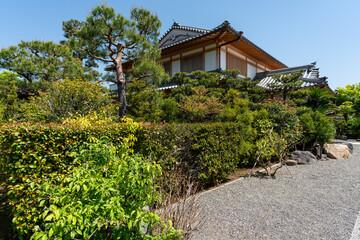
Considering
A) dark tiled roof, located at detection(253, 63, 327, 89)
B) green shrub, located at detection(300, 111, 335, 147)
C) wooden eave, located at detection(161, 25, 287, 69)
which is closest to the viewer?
green shrub, located at detection(300, 111, 335, 147)

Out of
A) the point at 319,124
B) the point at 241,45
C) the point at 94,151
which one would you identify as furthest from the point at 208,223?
the point at 241,45

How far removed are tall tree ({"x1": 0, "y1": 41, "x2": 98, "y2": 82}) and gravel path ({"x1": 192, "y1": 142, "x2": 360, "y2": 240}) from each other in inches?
354

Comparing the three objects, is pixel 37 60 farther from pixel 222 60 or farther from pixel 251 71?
pixel 251 71

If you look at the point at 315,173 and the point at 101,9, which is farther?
the point at 101,9

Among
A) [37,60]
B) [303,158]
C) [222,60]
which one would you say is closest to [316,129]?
[303,158]

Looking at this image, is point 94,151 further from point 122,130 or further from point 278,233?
point 278,233

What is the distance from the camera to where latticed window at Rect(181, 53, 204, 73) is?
1183 cm

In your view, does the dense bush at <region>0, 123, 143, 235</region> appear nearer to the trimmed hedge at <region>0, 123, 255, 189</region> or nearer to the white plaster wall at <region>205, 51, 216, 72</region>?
the trimmed hedge at <region>0, 123, 255, 189</region>

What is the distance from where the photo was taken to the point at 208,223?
2.76 m

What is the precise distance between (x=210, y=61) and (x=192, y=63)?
140cm

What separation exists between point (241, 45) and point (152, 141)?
10432 mm

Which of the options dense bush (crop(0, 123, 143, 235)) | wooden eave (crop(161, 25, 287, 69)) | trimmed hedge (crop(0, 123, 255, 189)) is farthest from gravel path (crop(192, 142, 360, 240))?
wooden eave (crop(161, 25, 287, 69))

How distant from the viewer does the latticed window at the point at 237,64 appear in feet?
39.0

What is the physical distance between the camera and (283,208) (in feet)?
10.6
